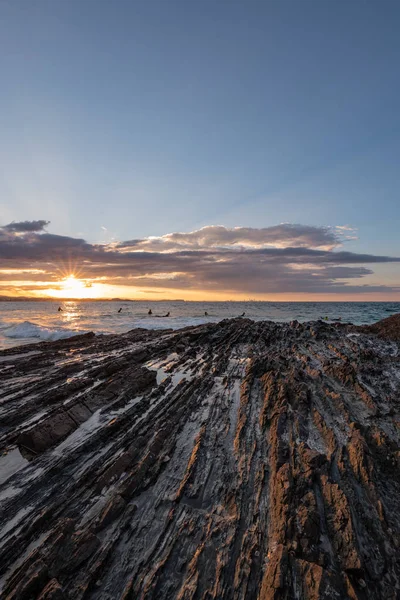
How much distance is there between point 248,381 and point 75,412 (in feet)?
17.9

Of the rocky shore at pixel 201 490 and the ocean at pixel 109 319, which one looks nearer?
the rocky shore at pixel 201 490

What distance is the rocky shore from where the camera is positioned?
320 centimetres

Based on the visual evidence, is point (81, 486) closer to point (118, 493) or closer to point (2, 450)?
point (118, 493)

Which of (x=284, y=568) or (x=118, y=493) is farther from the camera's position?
(x=118, y=493)

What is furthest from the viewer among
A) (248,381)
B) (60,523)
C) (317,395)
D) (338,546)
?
(248,381)

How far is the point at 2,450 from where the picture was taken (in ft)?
19.4

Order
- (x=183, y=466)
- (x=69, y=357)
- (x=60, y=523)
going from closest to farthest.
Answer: (x=60, y=523) < (x=183, y=466) < (x=69, y=357)

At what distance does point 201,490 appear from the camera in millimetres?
4609

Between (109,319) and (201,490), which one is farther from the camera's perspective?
(109,319)

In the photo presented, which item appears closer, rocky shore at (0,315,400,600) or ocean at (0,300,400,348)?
rocky shore at (0,315,400,600)

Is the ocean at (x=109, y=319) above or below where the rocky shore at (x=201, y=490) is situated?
below

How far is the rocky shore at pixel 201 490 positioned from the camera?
3.20 meters

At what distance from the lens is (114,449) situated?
580 centimetres

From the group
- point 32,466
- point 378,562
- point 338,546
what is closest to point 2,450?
point 32,466
